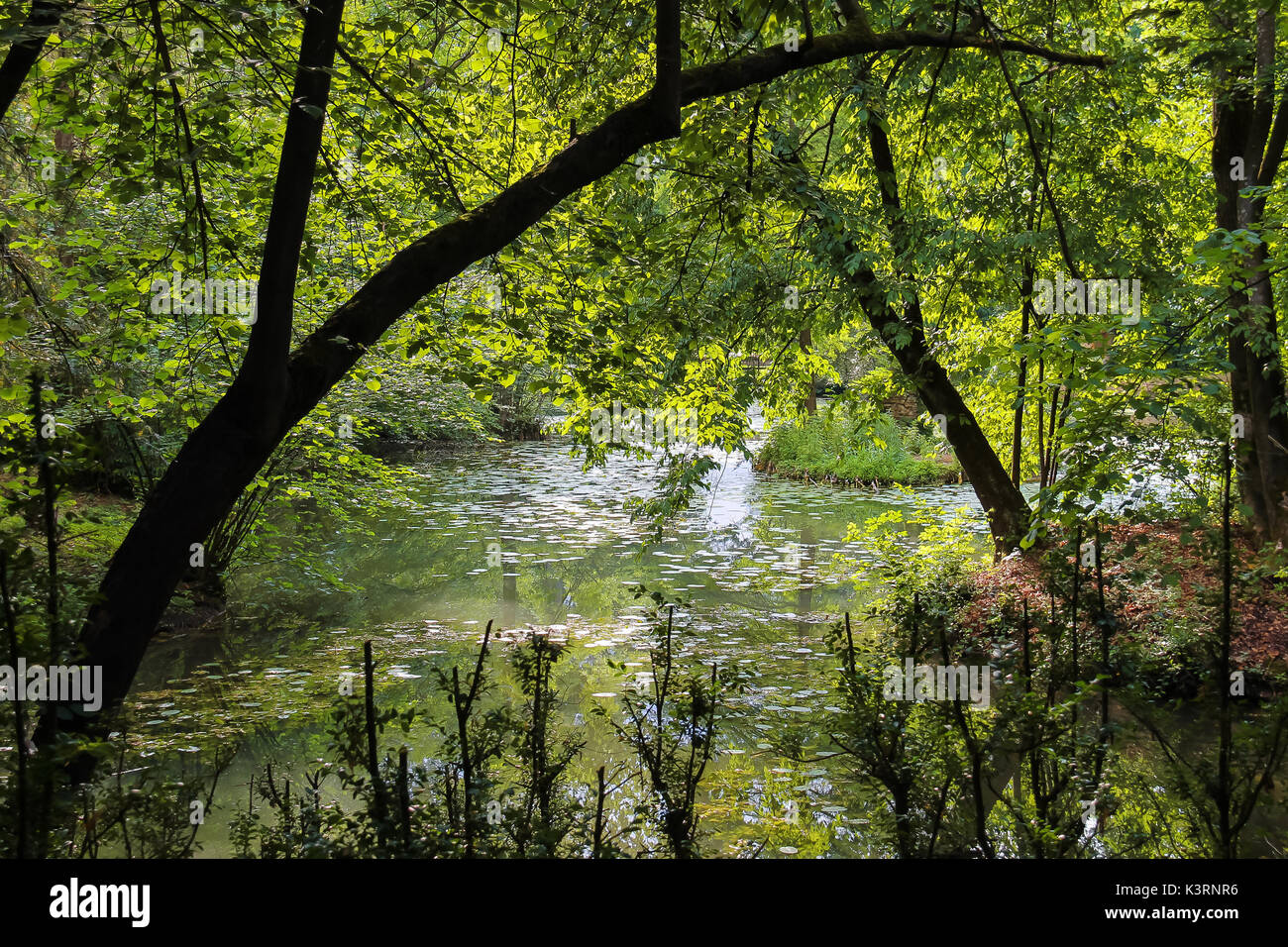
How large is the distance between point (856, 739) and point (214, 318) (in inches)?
175

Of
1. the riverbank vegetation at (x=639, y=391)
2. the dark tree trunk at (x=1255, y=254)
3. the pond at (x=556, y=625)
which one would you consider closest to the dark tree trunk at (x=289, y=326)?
the riverbank vegetation at (x=639, y=391)

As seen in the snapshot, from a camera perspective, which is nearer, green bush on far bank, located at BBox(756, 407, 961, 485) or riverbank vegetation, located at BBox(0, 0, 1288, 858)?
riverbank vegetation, located at BBox(0, 0, 1288, 858)

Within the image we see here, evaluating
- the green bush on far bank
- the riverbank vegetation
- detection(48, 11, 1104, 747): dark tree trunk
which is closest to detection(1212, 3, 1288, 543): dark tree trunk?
the riverbank vegetation

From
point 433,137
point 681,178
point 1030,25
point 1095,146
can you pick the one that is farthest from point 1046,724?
point 1030,25

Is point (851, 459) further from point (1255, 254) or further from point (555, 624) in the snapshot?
point (1255, 254)

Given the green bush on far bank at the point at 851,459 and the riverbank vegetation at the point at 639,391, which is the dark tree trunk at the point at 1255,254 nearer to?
the riverbank vegetation at the point at 639,391

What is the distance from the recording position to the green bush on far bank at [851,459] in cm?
2128

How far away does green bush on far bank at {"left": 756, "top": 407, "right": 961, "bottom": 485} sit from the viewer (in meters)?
21.3

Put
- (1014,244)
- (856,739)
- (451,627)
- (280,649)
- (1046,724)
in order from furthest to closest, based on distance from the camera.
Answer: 1. (451,627)
2. (280,649)
3. (1014,244)
4. (856,739)
5. (1046,724)

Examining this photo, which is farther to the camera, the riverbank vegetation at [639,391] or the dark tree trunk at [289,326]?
the riverbank vegetation at [639,391]

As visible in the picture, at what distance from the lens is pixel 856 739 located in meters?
3.11

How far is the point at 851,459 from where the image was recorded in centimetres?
2128

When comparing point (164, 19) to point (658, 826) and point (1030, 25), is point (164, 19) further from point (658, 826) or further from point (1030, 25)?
point (1030, 25)

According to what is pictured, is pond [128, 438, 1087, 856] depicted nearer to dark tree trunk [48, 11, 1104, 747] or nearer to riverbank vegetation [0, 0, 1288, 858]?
riverbank vegetation [0, 0, 1288, 858]
